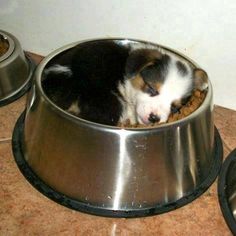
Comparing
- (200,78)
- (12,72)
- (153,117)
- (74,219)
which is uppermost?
(200,78)

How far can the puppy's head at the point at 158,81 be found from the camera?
1345 mm

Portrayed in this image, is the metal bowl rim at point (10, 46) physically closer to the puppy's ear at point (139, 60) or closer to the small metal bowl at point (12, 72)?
the small metal bowl at point (12, 72)

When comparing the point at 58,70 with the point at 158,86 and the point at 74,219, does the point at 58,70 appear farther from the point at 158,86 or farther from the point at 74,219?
the point at 74,219

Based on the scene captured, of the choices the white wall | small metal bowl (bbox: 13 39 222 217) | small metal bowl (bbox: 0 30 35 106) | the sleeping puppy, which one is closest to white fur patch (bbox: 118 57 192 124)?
the sleeping puppy

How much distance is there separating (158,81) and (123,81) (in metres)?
0.13

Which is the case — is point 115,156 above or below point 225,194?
above

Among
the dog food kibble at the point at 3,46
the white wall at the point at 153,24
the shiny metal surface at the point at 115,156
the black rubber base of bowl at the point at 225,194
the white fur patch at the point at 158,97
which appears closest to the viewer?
the shiny metal surface at the point at 115,156

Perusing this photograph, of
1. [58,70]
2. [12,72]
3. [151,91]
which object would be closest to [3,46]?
[12,72]

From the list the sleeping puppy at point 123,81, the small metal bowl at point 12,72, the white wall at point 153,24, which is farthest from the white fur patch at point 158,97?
the small metal bowl at point 12,72

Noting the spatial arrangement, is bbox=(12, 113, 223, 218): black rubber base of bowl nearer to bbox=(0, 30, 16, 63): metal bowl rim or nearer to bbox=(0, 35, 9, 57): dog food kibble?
bbox=(0, 30, 16, 63): metal bowl rim

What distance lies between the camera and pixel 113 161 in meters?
1.14

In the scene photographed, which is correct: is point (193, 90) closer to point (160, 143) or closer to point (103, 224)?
point (160, 143)

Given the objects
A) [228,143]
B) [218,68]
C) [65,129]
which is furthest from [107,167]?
[218,68]

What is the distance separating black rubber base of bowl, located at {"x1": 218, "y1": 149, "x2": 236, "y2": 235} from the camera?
1.23m
